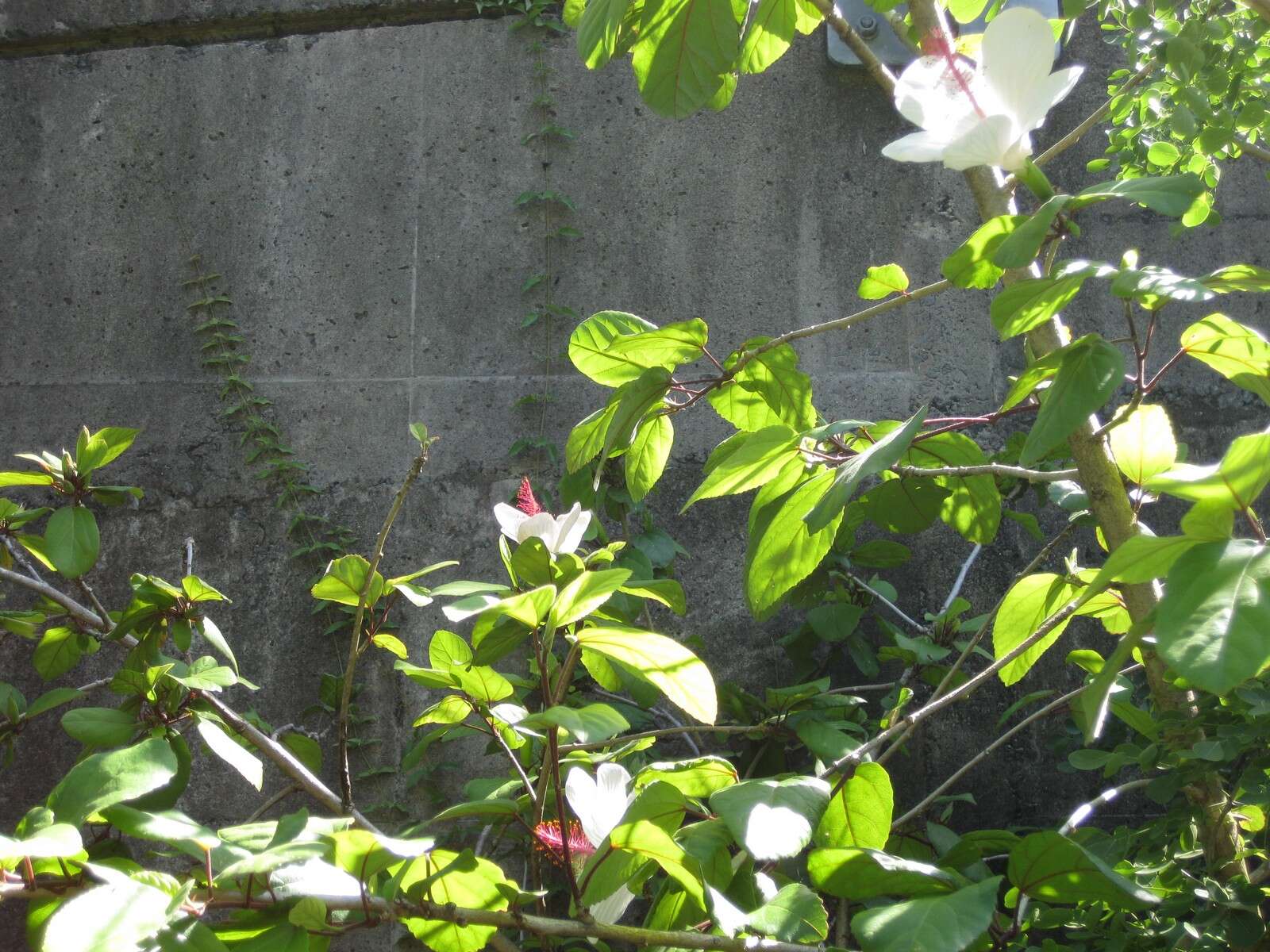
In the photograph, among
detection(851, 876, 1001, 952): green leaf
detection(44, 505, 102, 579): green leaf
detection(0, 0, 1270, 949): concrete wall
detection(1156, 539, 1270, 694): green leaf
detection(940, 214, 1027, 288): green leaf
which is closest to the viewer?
detection(1156, 539, 1270, 694): green leaf

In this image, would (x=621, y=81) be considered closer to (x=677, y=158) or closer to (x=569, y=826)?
(x=677, y=158)

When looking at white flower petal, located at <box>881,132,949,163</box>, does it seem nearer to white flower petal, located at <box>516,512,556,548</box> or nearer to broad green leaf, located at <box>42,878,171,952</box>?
white flower petal, located at <box>516,512,556,548</box>

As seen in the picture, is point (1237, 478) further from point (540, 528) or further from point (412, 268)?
point (412, 268)

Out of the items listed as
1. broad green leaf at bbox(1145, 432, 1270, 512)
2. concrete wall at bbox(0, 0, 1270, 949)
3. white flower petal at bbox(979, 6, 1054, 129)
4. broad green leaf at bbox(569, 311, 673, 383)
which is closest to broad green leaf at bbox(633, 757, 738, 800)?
broad green leaf at bbox(569, 311, 673, 383)

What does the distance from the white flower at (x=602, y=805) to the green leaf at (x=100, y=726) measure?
40 cm

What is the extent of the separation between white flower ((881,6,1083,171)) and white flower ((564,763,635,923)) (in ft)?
1.73

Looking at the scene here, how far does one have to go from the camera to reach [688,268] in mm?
1904

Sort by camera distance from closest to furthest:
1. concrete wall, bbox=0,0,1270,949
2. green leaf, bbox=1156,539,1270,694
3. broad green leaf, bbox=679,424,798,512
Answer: green leaf, bbox=1156,539,1270,694 → broad green leaf, bbox=679,424,798,512 → concrete wall, bbox=0,0,1270,949

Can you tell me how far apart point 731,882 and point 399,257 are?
4.68ft

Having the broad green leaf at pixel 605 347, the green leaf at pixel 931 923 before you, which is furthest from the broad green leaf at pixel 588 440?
the green leaf at pixel 931 923

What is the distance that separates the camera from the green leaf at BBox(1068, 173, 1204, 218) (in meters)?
0.63

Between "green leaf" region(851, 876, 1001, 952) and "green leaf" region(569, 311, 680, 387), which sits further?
"green leaf" region(569, 311, 680, 387)

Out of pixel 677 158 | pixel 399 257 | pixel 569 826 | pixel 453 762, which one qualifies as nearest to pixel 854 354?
pixel 677 158

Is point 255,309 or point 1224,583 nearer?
point 1224,583
